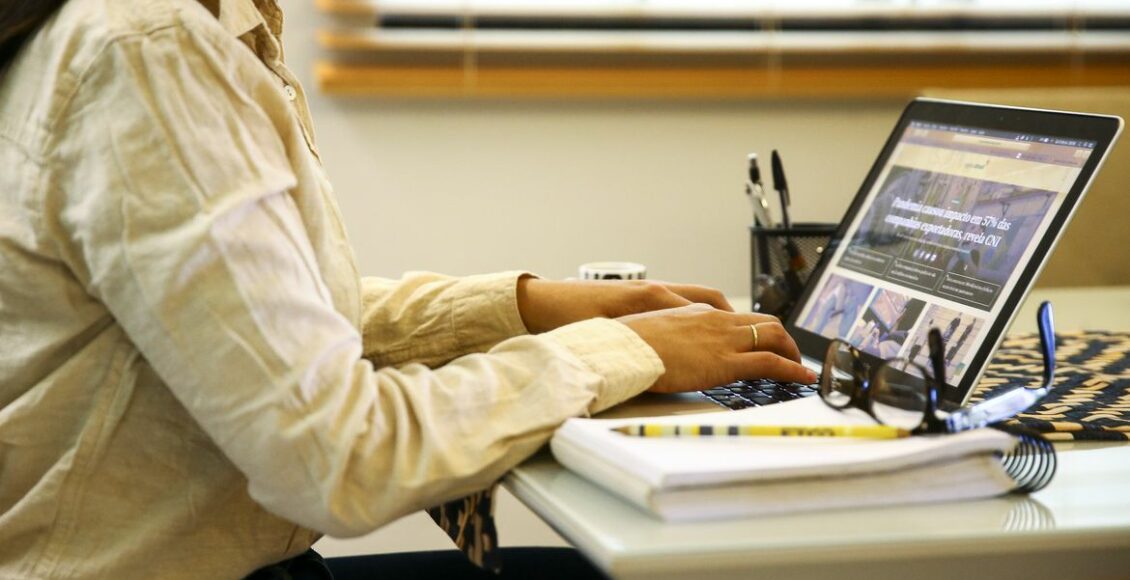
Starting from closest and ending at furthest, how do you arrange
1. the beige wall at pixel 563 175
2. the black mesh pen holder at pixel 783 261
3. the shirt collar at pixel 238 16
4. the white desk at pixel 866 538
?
the white desk at pixel 866 538 < the shirt collar at pixel 238 16 < the black mesh pen holder at pixel 783 261 < the beige wall at pixel 563 175

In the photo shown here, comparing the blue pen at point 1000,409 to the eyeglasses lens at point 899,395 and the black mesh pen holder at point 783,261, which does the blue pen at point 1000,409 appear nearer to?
the eyeglasses lens at point 899,395

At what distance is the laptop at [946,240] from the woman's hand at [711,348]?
2 cm

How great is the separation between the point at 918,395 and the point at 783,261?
64cm

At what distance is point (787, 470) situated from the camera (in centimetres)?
65

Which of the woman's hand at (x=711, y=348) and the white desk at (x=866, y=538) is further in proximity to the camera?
the woman's hand at (x=711, y=348)

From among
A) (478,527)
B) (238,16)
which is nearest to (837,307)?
(478,527)

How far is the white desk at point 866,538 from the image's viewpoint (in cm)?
61

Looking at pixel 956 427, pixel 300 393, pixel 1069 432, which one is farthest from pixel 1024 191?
pixel 300 393

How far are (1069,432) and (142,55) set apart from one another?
2.22 ft

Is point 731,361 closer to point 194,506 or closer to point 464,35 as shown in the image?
point 194,506

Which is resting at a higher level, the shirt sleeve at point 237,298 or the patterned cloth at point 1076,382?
the shirt sleeve at point 237,298

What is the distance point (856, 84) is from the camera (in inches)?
87.6

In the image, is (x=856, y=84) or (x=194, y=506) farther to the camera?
(x=856, y=84)

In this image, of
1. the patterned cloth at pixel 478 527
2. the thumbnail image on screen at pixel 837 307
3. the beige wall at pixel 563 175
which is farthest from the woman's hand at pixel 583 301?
the beige wall at pixel 563 175
